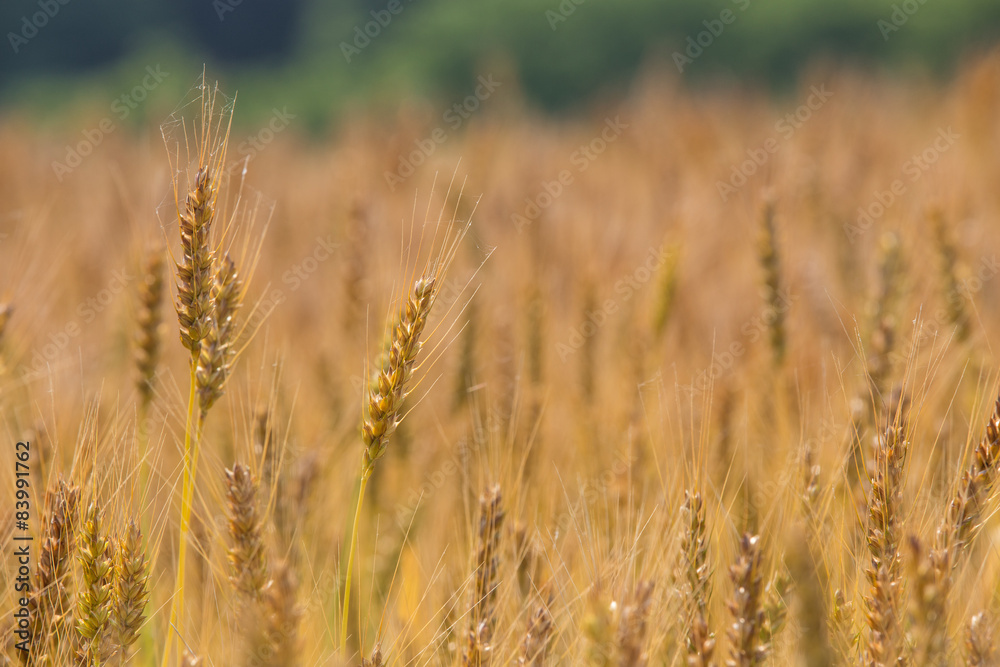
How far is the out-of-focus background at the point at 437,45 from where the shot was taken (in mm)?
10219

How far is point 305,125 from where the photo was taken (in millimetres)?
11719

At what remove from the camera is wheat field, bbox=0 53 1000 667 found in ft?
3.29

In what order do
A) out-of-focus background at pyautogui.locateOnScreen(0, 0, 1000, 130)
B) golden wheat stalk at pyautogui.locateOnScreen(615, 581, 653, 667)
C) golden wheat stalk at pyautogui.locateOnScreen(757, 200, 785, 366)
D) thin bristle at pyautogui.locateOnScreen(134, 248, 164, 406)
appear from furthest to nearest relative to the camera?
out-of-focus background at pyautogui.locateOnScreen(0, 0, 1000, 130)
golden wheat stalk at pyautogui.locateOnScreen(757, 200, 785, 366)
thin bristle at pyautogui.locateOnScreen(134, 248, 164, 406)
golden wheat stalk at pyautogui.locateOnScreen(615, 581, 653, 667)

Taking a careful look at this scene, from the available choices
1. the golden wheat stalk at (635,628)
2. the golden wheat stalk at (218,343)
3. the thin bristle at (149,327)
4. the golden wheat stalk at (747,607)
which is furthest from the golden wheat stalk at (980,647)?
the thin bristle at (149,327)

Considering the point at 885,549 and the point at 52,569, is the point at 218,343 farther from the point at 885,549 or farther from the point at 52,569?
the point at 885,549

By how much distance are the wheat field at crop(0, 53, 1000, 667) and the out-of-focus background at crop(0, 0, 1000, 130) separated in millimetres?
4329

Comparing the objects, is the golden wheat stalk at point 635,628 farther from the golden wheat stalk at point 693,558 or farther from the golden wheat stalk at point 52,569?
the golden wheat stalk at point 52,569

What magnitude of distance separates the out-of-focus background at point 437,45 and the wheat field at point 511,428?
4.33 meters

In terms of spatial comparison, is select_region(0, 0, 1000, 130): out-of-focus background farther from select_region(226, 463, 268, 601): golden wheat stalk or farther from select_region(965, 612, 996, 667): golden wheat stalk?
select_region(965, 612, 996, 667): golden wheat stalk

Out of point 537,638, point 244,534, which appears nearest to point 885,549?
point 537,638

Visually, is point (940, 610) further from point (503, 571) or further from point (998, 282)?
point (998, 282)

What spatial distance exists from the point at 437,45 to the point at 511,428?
12764 mm

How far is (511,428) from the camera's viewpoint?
1.24 metres

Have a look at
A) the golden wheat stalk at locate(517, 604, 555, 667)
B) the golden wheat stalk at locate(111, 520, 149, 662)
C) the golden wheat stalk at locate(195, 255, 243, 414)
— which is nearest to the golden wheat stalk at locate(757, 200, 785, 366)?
the golden wheat stalk at locate(517, 604, 555, 667)
